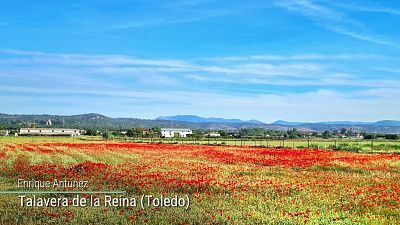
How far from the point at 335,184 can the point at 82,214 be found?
12125 mm

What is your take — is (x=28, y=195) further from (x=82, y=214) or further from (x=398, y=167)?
(x=398, y=167)

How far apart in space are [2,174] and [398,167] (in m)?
24.9

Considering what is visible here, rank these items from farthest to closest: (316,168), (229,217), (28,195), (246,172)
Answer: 1. (316,168)
2. (246,172)
3. (28,195)
4. (229,217)

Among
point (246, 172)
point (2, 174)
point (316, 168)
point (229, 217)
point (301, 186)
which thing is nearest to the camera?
point (229, 217)

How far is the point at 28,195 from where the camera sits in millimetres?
15891

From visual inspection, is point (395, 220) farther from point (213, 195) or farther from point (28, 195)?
point (28, 195)

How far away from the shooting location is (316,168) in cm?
2903

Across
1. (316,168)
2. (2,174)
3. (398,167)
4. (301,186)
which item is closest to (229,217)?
(301,186)

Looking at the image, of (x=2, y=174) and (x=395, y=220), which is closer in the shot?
(x=395, y=220)

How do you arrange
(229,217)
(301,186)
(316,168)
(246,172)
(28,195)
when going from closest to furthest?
(229,217) → (28,195) → (301,186) → (246,172) → (316,168)

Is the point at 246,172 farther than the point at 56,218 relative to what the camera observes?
Yes

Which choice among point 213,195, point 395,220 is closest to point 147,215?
point 213,195

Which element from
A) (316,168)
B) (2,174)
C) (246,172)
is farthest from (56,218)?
(316,168)

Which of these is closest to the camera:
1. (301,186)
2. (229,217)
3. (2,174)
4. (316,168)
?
(229,217)
